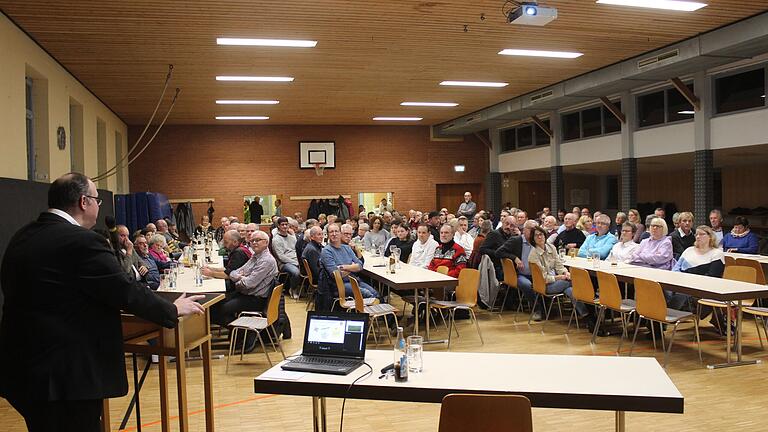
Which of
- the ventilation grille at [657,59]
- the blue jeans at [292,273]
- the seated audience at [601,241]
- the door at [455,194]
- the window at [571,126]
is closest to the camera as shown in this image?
the seated audience at [601,241]

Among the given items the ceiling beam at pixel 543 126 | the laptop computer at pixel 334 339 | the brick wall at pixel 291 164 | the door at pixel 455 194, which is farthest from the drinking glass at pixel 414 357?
the door at pixel 455 194

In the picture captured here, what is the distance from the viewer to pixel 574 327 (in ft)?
27.6

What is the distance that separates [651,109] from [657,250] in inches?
243

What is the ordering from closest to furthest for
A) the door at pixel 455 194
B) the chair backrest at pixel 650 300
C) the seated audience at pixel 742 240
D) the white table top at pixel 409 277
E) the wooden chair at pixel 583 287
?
the chair backrest at pixel 650 300, the white table top at pixel 409 277, the wooden chair at pixel 583 287, the seated audience at pixel 742 240, the door at pixel 455 194

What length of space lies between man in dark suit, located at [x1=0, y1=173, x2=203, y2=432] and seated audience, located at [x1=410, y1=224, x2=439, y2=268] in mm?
6499

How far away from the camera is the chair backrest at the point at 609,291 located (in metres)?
6.90

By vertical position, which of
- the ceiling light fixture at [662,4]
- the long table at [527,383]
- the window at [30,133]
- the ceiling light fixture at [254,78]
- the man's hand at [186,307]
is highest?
the ceiling light fixture at [254,78]

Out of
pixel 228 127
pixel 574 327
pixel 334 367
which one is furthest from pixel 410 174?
pixel 334 367

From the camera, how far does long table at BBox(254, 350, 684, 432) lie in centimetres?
Answer: 296

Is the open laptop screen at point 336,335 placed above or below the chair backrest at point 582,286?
above

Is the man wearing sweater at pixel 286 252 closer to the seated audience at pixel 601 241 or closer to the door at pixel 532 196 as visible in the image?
the seated audience at pixel 601 241

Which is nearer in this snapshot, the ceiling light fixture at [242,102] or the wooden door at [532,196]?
the ceiling light fixture at [242,102]

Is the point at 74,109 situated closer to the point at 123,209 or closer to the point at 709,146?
the point at 123,209

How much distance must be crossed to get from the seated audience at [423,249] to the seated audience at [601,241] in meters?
2.30
